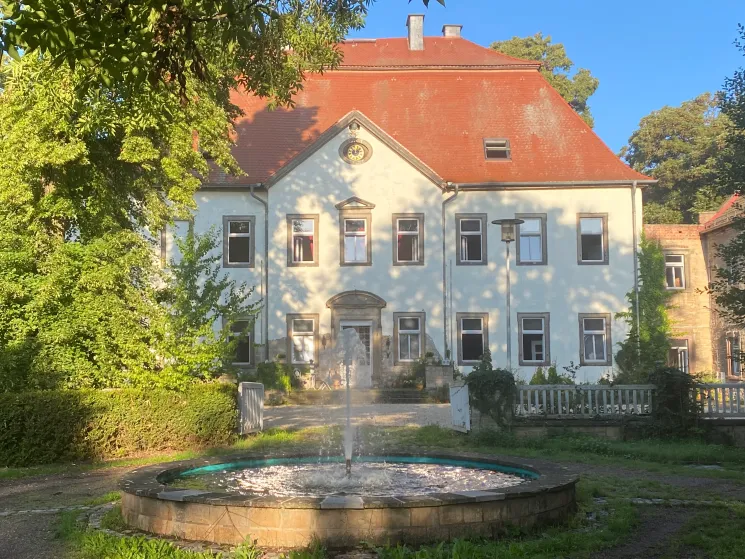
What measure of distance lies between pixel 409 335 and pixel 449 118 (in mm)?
9283

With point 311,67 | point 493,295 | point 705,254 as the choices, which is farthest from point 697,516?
point 705,254

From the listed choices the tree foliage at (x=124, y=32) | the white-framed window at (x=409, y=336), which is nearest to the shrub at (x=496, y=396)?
the tree foliage at (x=124, y=32)

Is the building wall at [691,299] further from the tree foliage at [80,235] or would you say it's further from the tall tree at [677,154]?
the tree foliage at [80,235]

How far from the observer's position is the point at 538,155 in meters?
31.1

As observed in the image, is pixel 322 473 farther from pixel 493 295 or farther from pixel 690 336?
pixel 690 336

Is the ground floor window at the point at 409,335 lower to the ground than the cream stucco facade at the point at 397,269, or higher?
lower

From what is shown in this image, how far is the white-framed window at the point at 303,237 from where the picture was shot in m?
29.5

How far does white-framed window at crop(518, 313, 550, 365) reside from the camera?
29484mm

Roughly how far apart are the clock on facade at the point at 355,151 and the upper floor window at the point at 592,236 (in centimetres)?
787

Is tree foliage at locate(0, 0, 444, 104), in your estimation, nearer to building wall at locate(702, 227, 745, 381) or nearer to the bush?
the bush

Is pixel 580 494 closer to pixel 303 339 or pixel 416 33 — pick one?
pixel 303 339

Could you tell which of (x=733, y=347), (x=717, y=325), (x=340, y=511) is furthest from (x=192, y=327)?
(x=717, y=325)

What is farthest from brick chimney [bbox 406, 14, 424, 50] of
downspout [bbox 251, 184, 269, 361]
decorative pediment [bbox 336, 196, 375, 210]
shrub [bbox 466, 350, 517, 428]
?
shrub [bbox 466, 350, 517, 428]

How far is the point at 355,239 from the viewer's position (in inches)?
1166
